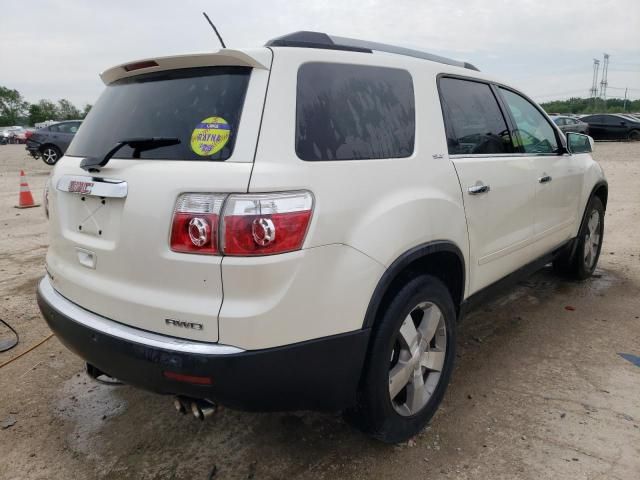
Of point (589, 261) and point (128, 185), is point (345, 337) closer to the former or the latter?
point (128, 185)

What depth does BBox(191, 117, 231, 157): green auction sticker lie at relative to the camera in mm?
1972

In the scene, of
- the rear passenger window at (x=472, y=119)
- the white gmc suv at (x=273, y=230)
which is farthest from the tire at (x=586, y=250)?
the white gmc suv at (x=273, y=230)

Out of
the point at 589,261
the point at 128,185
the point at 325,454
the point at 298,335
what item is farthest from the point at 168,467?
the point at 589,261

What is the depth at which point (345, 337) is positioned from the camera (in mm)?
2043

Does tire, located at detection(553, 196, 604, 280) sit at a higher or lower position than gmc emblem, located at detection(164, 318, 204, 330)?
lower

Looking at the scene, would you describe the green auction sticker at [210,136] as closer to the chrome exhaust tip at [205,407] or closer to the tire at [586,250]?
the chrome exhaust tip at [205,407]

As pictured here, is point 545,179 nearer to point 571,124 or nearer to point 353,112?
point 353,112

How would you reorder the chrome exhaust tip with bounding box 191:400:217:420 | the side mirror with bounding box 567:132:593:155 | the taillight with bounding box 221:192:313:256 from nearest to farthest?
the taillight with bounding box 221:192:313:256 → the chrome exhaust tip with bounding box 191:400:217:420 → the side mirror with bounding box 567:132:593:155

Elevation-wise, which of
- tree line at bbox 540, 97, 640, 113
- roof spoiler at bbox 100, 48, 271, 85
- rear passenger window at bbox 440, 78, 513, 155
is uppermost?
roof spoiler at bbox 100, 48, 271, 85

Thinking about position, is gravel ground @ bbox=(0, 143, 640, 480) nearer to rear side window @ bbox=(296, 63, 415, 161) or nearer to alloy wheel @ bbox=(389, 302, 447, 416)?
alloy wheel @ bbox=(389, 302, 447, 416)

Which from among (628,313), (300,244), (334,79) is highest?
(334,79)

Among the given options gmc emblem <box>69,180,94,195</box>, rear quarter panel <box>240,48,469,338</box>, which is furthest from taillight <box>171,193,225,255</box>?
gmc emblem <box>69,180,94,195</box>

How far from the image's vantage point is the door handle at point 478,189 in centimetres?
279

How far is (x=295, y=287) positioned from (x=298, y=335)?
0.62ft
